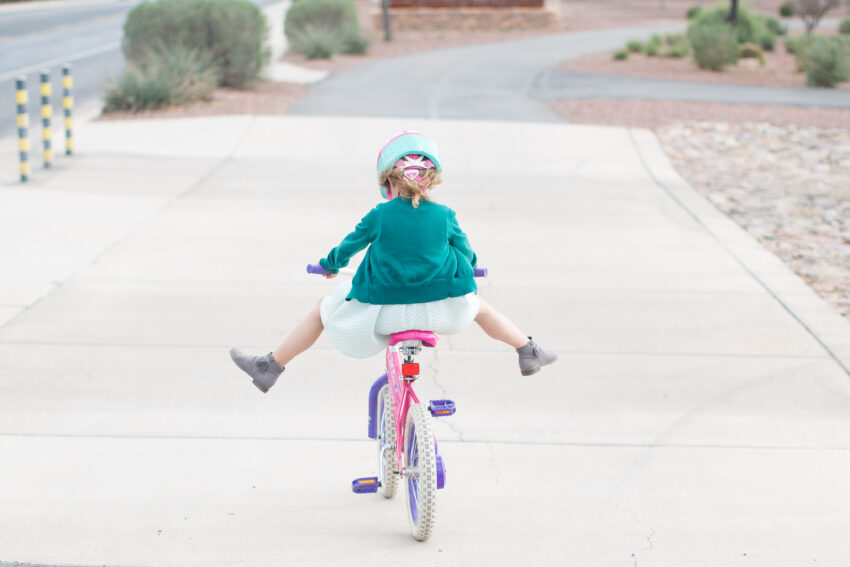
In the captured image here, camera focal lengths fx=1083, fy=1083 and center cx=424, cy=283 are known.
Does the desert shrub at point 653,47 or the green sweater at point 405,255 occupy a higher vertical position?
the green sweater at point 405,255

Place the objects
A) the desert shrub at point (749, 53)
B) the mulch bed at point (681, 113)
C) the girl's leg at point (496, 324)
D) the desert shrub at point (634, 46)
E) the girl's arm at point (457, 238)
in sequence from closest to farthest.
Answer: the girl's arm at point (457, 238)
the girl's leg at point (496, 324)
the mulch bed at point (681, 113)
the desert shrub at point (749, 53)
the desert shrub at point (634, 46)

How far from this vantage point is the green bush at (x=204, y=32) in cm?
1891

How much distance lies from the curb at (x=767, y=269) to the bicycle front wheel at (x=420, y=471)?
3.53 metres

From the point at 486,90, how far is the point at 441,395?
15.3 m

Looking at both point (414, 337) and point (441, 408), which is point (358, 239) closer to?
point (414, 337)

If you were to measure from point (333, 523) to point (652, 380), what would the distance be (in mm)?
2621

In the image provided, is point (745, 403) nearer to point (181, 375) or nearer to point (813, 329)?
point (813, 329)

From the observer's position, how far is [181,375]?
6.41 metres

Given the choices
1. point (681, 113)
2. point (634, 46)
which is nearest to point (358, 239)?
point (681, 113)

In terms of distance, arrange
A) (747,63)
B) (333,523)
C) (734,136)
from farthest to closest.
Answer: (747,63) → (734,136) → (333,523)

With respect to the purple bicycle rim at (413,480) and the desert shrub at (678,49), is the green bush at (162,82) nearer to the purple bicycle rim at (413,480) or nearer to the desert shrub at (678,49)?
the purple bicycle rim at (413,480)

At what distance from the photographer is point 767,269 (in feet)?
29.9

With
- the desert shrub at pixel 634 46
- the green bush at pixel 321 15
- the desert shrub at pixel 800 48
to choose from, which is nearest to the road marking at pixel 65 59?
the green bush at pixel 321 15

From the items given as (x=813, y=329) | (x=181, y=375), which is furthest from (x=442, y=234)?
(x=813, y=329)
